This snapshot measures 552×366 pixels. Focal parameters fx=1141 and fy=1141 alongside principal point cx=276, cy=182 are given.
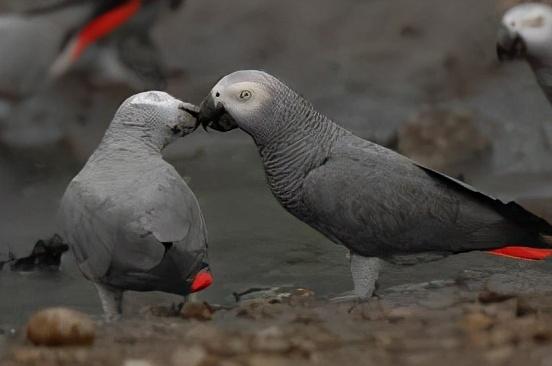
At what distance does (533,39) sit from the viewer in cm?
654

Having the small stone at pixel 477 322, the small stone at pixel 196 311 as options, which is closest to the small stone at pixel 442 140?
the small stone at pixel 196 311

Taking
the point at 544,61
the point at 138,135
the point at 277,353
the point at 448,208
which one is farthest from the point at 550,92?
the point at 277,353

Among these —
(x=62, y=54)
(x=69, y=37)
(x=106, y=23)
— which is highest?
(x=106, y=23)

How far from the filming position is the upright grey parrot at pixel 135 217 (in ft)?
13.9

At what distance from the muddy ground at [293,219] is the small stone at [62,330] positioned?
0.14 ft

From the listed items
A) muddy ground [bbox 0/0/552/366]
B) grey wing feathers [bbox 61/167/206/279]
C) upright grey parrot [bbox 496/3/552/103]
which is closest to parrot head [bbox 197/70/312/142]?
grey wing feathers [bbox 61/167/206/279]

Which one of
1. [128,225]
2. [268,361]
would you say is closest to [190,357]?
[268,361]

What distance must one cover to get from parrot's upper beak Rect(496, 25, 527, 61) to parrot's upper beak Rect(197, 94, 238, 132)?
2.52 meters

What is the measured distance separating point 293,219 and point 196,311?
6.76ft

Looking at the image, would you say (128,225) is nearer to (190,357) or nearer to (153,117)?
(153,117)

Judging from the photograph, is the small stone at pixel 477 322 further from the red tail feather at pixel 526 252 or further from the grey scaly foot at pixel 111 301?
the grey scaly foot at pixel 111 301

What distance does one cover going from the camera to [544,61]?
6.53 metres

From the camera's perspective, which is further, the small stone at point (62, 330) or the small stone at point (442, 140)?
the small stone at point (442, 140)

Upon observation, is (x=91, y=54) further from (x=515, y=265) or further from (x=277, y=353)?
(x=277, y=353)
